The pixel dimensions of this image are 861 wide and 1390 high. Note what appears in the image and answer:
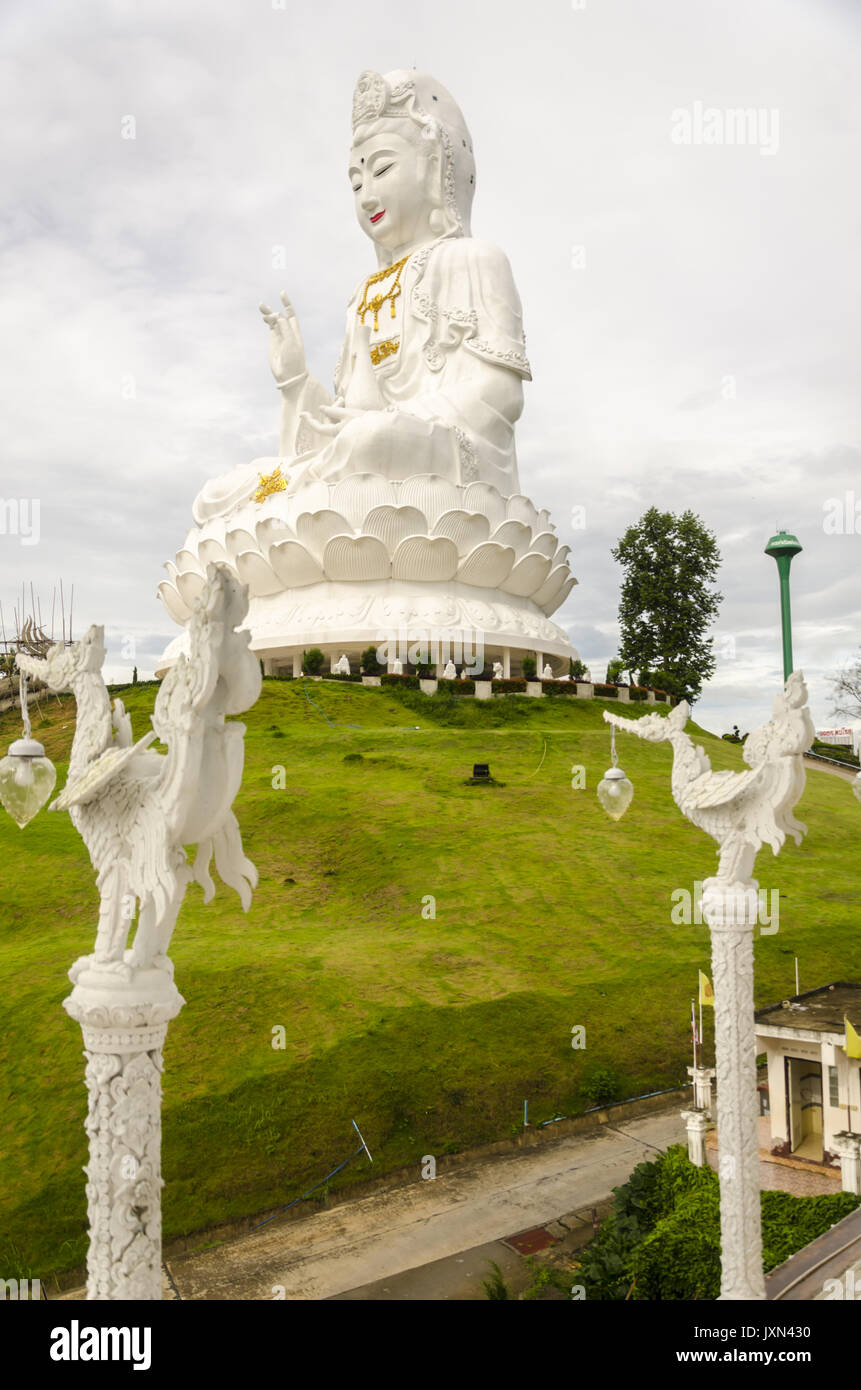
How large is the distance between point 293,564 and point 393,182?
1178 cm

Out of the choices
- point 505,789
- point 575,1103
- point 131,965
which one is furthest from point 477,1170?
point 505,789

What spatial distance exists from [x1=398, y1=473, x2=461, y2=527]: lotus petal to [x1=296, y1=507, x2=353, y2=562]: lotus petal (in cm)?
167

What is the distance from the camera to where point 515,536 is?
2689 cm

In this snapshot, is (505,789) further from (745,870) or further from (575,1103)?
(745,870)

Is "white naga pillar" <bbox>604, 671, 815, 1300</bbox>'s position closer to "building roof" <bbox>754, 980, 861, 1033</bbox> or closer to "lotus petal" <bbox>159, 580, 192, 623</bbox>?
"building roof" <bbox>754, 980, 861, 1033</bbox>

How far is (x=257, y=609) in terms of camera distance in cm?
2753

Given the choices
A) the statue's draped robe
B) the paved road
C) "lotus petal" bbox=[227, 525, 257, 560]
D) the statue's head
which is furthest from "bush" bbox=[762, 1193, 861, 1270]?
the statue's head

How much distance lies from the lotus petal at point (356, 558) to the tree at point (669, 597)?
12.1m

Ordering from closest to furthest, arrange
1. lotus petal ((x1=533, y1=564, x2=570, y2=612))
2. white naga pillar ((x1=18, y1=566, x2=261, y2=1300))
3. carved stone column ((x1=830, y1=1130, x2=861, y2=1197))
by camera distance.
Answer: white naga pillar ((x1=18, y1=566, x2=261, y2=1300))
carved stone column ((x1=830, y1=1130, x2=861, y2=1197))
lotus petal ((x1=533, y1=564, x2=570, y2=612))

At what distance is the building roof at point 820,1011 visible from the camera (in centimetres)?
977

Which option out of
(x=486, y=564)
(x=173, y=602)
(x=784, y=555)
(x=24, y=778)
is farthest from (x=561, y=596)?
(x=24, y=778)

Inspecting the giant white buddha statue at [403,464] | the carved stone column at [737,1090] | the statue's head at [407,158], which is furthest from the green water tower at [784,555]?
the statue's head at [407,158]

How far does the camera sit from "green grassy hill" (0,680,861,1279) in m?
9.09
